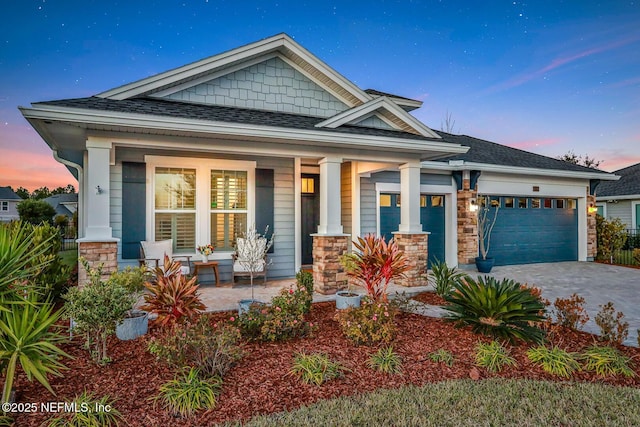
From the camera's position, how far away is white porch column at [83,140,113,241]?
581 centimetres

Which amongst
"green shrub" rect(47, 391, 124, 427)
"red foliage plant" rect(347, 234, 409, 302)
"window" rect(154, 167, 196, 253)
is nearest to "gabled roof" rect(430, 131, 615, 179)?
"red foliage plant" rect(347, 234, 409, 302)

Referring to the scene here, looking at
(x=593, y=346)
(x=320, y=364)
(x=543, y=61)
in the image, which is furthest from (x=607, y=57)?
(x=320, y=364)

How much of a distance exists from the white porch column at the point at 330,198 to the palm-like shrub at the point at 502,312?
Answer: 311 cm

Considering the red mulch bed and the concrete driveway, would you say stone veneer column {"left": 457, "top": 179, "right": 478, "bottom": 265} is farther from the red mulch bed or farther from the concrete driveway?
the red mulch bed

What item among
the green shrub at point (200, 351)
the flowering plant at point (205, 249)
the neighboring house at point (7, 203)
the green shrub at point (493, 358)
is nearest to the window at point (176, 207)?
the flowering plant at point (205, 249)

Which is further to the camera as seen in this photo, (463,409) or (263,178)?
(263,178)

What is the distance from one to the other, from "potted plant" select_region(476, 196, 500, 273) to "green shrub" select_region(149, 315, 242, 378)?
29.3 ft

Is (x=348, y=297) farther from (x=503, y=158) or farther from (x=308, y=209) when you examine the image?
(x=503, y=158)

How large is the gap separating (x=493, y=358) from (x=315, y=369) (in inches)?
78.6

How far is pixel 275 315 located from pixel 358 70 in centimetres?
1257

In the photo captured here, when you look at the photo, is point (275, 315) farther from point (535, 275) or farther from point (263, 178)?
point (535, 275)

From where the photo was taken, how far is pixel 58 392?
3.18 m

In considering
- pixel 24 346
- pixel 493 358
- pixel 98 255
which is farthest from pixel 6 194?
pixel 493 358

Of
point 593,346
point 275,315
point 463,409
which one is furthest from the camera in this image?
point 275,315
